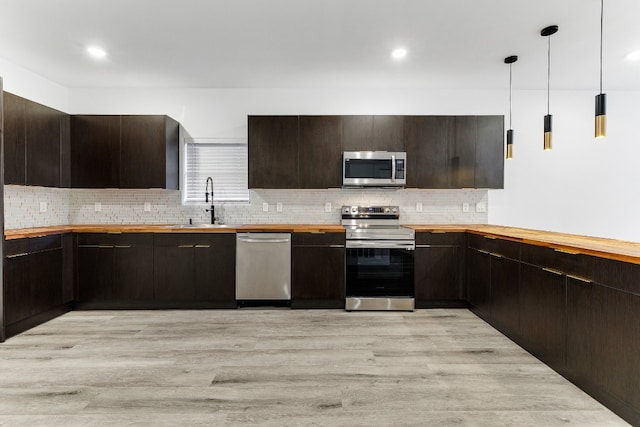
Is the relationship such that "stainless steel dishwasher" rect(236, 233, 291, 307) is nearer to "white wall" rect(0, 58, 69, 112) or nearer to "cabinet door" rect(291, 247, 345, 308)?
"cabinet door" rect(291, 247, 345, 308)

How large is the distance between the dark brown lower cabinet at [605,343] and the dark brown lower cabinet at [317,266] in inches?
89.5

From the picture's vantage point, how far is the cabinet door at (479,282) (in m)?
3.80

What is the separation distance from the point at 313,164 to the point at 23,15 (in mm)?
2922

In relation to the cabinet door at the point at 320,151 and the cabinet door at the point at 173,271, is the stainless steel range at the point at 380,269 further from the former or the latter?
the cabinet door at the point at 173,271

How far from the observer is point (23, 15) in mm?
2998

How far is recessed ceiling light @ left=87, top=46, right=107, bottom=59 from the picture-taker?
143 inches

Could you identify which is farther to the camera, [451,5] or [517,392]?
[451,5]

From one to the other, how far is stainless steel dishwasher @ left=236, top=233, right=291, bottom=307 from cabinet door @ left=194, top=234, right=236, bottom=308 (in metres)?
0.07

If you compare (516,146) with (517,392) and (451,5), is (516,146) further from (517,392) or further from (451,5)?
(517,392)

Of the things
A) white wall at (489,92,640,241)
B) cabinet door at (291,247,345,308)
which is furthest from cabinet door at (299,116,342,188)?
white wall at (489,92,640,241)

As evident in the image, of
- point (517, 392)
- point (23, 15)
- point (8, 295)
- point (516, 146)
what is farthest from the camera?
point (516, 146)

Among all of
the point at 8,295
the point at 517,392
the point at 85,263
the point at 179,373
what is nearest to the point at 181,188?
the point at 85,263

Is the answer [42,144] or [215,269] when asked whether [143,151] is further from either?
[215,269]

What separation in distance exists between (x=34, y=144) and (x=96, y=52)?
1.15 meters
